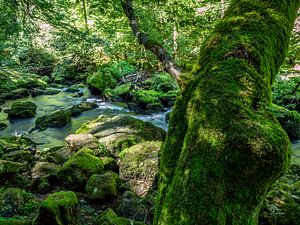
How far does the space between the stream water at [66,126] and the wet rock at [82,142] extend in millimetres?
1670

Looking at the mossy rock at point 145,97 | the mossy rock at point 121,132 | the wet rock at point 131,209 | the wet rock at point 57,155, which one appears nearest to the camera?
the wet rock at point 131,209

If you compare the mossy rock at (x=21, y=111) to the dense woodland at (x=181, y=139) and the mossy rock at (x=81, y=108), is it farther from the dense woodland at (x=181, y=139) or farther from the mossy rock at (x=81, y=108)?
the mossy rock at (x=81, y=108)

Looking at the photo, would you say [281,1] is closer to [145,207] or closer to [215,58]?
[215,58]

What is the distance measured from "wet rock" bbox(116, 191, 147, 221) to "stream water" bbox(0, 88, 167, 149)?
5433 millimetres

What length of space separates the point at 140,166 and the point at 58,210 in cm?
Result: 222

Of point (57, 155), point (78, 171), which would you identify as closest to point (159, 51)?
point (78, 171)

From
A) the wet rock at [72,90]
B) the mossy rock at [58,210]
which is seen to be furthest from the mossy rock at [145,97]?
the mossy rock at [58,210]

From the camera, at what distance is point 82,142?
825cm

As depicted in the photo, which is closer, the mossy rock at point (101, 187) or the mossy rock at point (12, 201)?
the mossy rock at point (12, 201)

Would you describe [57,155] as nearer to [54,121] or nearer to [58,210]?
[58,210]

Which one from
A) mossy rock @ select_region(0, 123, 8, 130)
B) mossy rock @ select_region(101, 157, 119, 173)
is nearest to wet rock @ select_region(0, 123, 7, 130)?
mossy rock @ select_region(0, 123, 8, 130)

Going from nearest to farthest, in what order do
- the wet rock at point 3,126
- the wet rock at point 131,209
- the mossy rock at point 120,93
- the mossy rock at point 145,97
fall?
the wet rock at point 131,209 → the wet rock at point 3,126 → the mossy rock at point 145,97 → the mossy rock at point 120,93

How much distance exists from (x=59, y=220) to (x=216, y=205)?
364 cm

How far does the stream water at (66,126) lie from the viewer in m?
10.3
